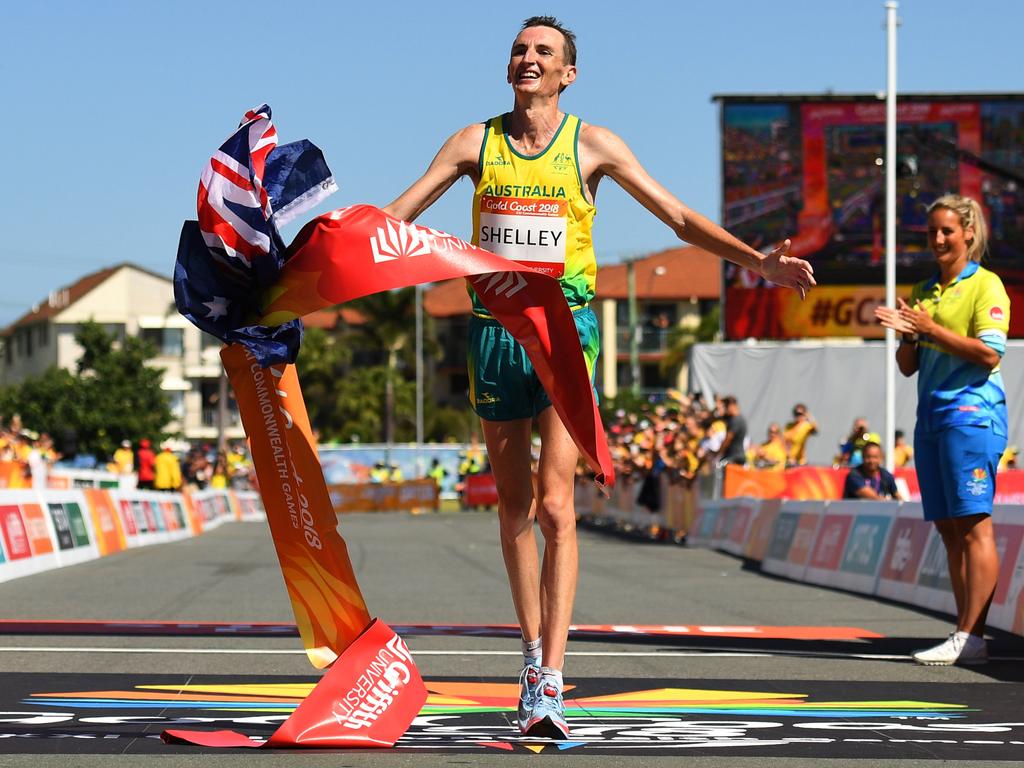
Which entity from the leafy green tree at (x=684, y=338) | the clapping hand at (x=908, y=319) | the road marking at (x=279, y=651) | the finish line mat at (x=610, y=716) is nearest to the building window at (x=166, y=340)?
the leafy green tree at (x=684, y=338)

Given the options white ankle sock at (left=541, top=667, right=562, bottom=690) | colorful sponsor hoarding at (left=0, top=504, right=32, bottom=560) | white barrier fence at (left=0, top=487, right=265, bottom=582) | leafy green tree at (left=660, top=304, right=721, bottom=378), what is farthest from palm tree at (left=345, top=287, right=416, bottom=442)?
white ankle sock at (left=541, top=667, right=562, bottom=690)

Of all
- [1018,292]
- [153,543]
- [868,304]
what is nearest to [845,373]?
[868,304]

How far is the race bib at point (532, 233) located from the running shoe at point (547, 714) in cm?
132

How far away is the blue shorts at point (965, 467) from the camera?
8.12m

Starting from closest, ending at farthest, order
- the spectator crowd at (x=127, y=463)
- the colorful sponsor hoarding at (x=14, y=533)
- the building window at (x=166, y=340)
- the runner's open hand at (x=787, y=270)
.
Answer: the runner's open hand at (x=787, y=270) < the colorful sponsor hoarding at (x=14, y=533) < the spectator crowd at (x=127, y=463) < the building window at (x=166, y=340)

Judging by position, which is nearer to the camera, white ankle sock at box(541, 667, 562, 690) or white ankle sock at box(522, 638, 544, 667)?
white ankle sock at box(541, 667, 562, 690)

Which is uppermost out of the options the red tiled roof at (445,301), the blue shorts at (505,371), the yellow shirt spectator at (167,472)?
the red tiled roof at (445,301)

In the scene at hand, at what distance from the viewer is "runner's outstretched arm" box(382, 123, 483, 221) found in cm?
590

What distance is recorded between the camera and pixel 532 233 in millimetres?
5820

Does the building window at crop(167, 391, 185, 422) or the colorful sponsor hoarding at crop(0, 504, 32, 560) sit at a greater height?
the colorful sponsor hoarding at crop(0, 504, 32, 560)

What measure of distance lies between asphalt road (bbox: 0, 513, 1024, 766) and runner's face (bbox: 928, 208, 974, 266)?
6.23ft

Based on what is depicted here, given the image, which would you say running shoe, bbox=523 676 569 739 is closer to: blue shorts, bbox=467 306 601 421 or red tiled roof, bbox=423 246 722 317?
blue shorts, bbox=467 306 601 421

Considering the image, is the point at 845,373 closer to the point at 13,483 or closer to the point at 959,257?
the point at 13,483

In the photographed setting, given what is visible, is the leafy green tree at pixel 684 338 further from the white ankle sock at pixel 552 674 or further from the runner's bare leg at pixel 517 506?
the white ankle sock at pixel 552 674
